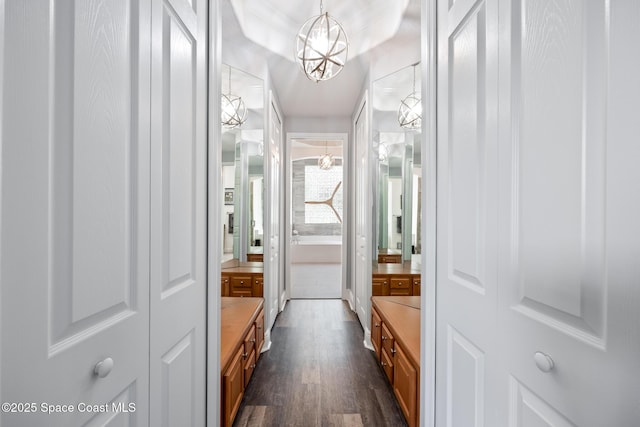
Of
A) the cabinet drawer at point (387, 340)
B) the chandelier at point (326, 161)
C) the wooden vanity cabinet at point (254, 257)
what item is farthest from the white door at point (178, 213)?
the chandelier at point (326, 161)

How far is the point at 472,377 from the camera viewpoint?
40.9 inches

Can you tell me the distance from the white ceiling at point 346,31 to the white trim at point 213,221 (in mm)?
1247

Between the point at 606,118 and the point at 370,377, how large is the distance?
2546mm

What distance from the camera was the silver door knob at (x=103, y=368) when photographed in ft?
2.31

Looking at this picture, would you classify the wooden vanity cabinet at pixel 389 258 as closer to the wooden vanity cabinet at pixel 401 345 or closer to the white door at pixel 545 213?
the wooden vanity cabinet at pixel 401 345

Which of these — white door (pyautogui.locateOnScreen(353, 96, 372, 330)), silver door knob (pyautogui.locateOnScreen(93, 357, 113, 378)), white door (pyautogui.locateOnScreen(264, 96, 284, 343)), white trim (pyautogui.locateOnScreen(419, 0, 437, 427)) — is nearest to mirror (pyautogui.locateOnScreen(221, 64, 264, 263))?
white door (pyautogui.locateOnScreen(264, 96, 284, 343))

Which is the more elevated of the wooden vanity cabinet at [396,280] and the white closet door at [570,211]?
the white closet door at [570,211]

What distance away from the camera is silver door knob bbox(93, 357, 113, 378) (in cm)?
70

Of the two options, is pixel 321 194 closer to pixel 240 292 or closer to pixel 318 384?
pixel 240 292

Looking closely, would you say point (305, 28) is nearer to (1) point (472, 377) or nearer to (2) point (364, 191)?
(2) point (364, 191)

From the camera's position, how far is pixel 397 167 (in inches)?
133

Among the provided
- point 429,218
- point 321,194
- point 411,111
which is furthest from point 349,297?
point 321,194

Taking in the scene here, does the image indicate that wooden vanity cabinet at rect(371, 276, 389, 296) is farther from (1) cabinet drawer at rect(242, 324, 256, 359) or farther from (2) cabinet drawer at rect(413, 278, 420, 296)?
(1) cabinet drawer at rect(242, 324, 256, 359)

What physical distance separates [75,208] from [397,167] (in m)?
3.06
